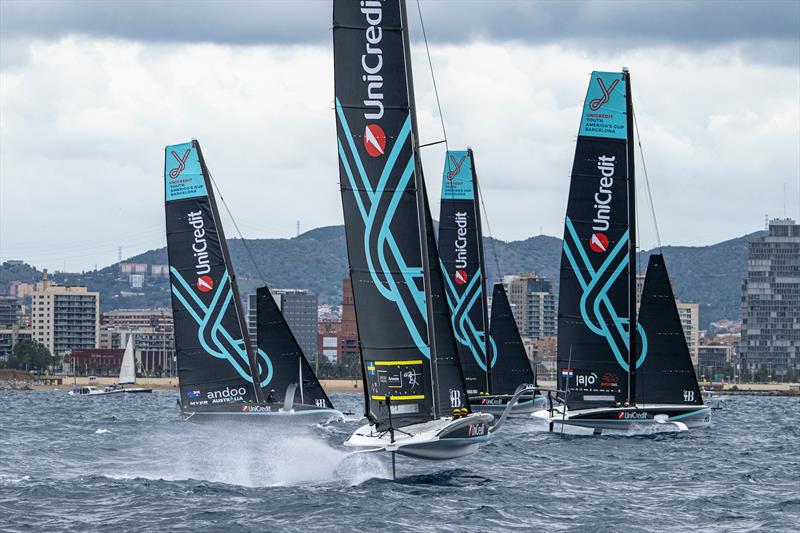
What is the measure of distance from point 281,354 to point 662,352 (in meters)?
15.6

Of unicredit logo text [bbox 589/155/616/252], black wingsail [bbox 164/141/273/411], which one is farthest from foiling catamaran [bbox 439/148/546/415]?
unicredit logo text [bbox 589/155/616/252]

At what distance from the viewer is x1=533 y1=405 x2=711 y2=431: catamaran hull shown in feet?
149

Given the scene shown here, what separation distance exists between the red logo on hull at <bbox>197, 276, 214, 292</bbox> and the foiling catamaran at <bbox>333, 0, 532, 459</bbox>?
2209cm

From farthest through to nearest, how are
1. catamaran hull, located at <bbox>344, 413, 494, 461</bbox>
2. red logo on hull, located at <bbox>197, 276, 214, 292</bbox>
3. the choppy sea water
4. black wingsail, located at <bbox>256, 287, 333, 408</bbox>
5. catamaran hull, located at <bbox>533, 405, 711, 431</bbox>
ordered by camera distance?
black wingsail, located at <bbox>256, 287, 333, 408</bbox> → red logo on hull, located at <bbox>197, 276, 214, 292</bbox> → catamaran hull, located at <bbox>533, 405, 711, 431</bbox> → catamaran hull, located at <bbox>344, 413, 494, 461</bbox> → the choppy sea water

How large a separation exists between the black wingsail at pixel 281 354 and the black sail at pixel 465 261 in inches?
267

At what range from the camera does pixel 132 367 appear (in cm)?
16075

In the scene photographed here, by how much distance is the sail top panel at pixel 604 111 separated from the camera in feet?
→ 151

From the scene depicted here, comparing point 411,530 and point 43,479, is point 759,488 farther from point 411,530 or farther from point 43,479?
point 43,479

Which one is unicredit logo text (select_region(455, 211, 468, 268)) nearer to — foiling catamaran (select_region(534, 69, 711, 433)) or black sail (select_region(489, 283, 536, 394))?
black sail (select_region(489, 283, 536, 394))

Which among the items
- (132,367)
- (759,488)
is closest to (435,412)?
(759,488)

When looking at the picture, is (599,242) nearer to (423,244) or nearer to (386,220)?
(423,244)

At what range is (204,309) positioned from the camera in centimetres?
5109

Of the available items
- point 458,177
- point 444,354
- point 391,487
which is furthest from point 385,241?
point 458,177

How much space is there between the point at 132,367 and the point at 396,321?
444 ft
